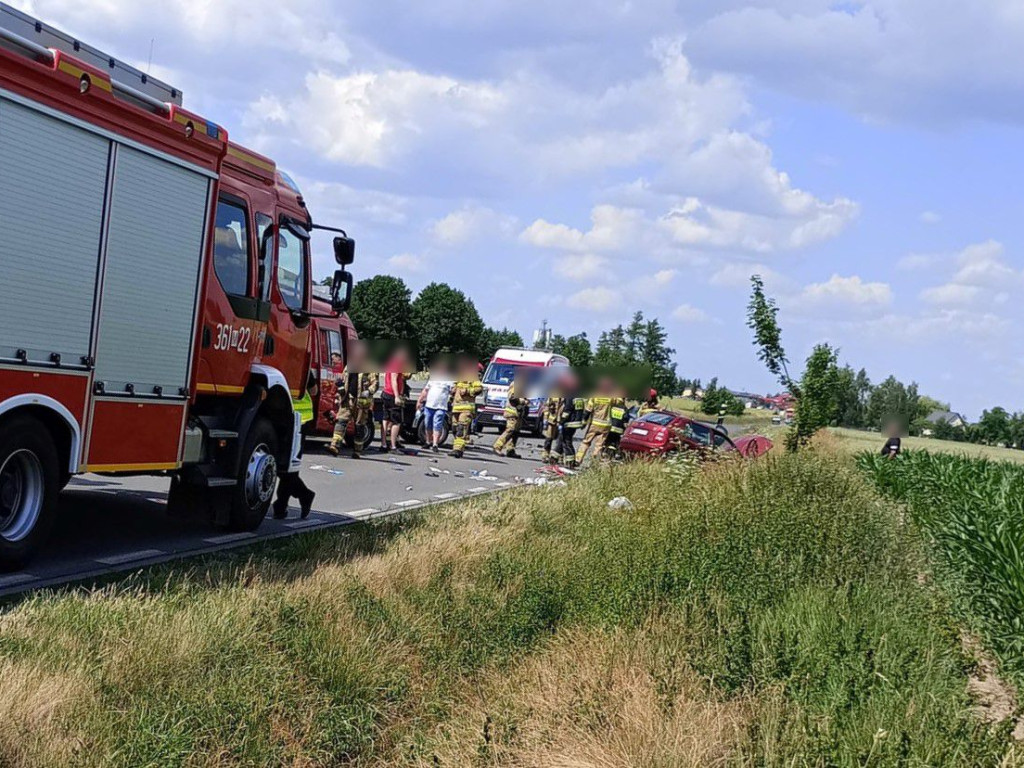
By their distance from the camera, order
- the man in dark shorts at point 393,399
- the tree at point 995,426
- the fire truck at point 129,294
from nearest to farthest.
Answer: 1. the fire truck at point 129,294
2. the man in dark shorts at point 393,399
3. the tree at point 995,426

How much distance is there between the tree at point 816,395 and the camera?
19859 millimetres

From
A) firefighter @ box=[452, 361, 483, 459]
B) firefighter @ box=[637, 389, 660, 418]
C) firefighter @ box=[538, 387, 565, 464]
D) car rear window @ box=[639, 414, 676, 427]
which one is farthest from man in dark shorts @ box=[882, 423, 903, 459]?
firefighter @ box=[452, 361, 483, 459]

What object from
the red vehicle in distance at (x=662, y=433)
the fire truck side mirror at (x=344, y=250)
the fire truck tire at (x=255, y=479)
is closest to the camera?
the fire truck tire at (x=255, y=479)

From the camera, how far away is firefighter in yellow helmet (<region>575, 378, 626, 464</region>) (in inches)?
901

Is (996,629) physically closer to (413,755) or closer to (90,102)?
(413,755)

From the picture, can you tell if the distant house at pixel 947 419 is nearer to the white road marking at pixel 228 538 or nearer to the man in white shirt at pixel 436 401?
the man in white shirt at pixel 436 401

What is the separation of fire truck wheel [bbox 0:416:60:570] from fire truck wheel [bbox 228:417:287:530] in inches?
95.3

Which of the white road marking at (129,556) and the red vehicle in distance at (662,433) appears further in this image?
the red vehicle in distance at (662,433)

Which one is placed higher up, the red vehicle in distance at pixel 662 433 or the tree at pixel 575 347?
the tree at pixel 575 347

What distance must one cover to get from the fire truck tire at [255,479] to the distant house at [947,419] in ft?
229

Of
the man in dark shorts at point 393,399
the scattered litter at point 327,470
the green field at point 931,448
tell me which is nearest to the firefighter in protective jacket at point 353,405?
the man in dark shorts at point 393,399

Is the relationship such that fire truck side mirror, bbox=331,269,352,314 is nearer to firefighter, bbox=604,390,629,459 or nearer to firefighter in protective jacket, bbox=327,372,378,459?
firefighter in protective jacket, bbox=327,372,378,459

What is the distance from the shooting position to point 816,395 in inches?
792

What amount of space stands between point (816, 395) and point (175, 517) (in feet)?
40.8
